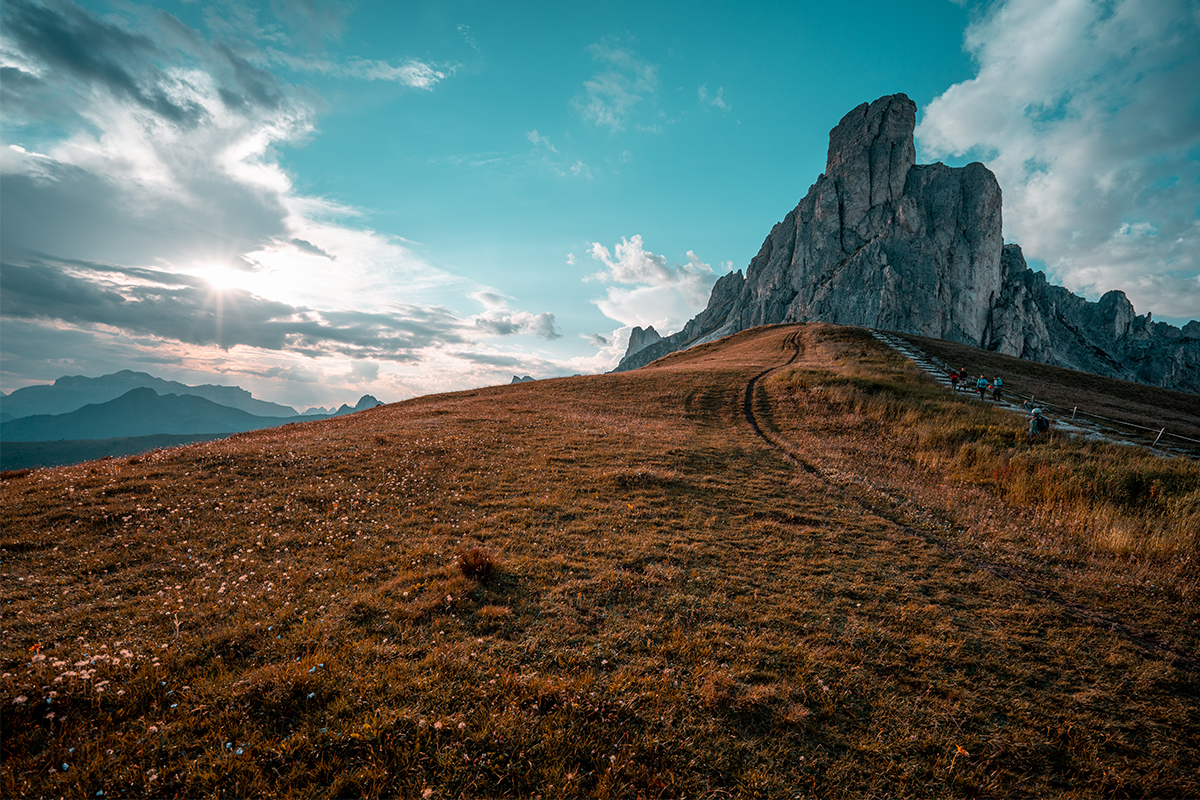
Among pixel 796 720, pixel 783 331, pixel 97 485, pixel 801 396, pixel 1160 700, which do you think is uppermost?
Result: pixel 783 331

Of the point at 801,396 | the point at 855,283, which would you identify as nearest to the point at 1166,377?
the point at 855,283

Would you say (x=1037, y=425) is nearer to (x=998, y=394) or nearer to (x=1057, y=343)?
(x=998, y=394)

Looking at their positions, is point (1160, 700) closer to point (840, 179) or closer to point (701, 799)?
point (701, 799)

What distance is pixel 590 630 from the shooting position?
8.27 meters

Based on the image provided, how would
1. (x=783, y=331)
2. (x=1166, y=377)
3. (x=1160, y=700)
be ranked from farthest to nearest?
(x=1166, y=377)
(x=783, y=331)
(x=1160, y=700)

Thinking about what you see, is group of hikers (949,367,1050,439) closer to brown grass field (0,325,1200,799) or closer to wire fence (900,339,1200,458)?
wire fence (900,339,1200,458)

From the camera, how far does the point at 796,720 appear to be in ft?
21.3

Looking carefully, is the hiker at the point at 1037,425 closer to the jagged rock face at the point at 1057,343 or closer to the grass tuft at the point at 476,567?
the grass tuft at the point at 476,567

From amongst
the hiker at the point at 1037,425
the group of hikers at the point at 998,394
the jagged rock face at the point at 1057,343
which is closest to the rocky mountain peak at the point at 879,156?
the jagged rock face at the point at 1057,343

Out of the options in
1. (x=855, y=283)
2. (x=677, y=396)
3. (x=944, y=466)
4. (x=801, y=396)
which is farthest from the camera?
(x=855, y=283)

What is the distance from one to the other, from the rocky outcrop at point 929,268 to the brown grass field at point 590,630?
18008cm

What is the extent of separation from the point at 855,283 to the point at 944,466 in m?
183

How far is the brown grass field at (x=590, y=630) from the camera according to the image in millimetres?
5590

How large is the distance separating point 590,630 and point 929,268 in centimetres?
21016
